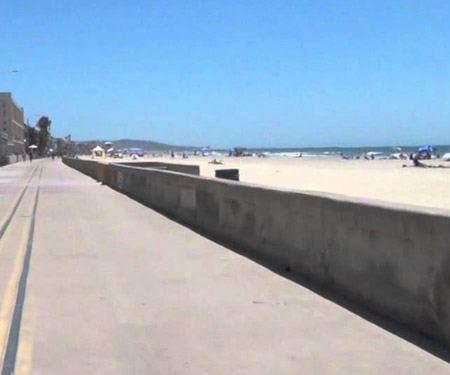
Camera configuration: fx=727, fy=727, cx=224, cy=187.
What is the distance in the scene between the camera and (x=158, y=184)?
68.7ft

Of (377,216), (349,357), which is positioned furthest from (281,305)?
(349,357)

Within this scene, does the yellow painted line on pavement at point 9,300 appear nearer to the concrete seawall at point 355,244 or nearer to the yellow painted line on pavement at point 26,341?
the yellow painted line on pavement at point 26,341

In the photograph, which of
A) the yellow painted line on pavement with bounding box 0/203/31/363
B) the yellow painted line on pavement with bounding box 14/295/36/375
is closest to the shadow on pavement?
the yellow painted line on pavement with bounding box 14/295/36/375

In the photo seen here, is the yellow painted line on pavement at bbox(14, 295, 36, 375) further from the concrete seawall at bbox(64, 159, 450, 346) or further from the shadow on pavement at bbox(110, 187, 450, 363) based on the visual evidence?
the concrete seawall at bbox(64, 159, 450, 346)

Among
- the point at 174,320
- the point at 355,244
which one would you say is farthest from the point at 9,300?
the point at 355,244

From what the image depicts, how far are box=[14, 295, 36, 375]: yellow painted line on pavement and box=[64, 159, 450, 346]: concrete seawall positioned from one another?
333 centimetres

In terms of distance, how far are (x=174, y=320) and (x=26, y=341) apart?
4.72 ft

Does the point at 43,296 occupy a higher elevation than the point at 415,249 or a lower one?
lower

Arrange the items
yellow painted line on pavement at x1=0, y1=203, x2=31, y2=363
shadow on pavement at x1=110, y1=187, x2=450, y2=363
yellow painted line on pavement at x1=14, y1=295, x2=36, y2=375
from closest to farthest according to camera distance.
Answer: yellow painted line on pavement at x1=14, y1=295, x2=36, y2=375 → shadow on pavement at x1=110, y1=187, x2=450, y2=363 → yellow painted line on pavement at x1=0, y1=203, x2=31, y2=363

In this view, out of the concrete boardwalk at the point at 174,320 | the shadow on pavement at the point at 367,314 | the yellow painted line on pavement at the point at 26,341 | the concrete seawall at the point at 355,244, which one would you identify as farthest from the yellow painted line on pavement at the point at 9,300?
the concrete seawall at the point at 355,244

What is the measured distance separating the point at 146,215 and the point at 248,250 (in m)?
7.46

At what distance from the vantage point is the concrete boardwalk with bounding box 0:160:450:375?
5.70 m

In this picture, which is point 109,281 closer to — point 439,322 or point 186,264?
point 186,264

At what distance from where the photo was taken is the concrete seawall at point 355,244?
627 centimetres
